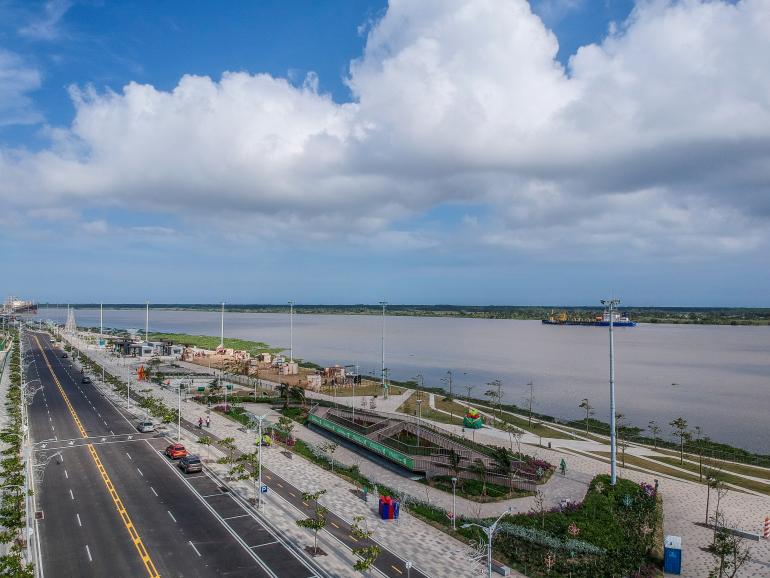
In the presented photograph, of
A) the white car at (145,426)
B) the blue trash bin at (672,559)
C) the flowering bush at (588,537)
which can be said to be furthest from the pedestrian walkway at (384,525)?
the blue trash bin at (672,559)

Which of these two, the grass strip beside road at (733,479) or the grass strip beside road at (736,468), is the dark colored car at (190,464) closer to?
the grass strip beside road at (733,479)

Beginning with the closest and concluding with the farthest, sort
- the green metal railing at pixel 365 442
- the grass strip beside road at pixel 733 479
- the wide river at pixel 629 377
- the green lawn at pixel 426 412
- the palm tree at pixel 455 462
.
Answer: the palm tree at pixel 455 462 → the grass strip beside road at pixel 733 479 → the green metal railing at pixel 365 442 → the green lawn at pixel 426 412 → the wide river at pixel 629 377

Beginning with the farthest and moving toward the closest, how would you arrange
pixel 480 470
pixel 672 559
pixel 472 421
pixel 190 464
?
pixel 472 421 → pixel 190 464 → pixel 480 470 → pixel 672 559

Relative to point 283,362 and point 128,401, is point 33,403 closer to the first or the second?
point 128,401

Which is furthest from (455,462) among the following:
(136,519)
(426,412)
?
(426,412)

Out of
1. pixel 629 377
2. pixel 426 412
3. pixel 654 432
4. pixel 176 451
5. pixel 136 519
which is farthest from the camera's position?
pixel 629 377

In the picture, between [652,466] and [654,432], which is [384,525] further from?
[654,432]

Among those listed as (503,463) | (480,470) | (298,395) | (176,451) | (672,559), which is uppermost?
(503,463)

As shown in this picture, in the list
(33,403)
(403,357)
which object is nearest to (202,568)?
(33,403)

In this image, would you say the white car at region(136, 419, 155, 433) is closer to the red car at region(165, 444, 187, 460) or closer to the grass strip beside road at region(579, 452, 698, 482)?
the red car at region(165, 444, 187, 460)
